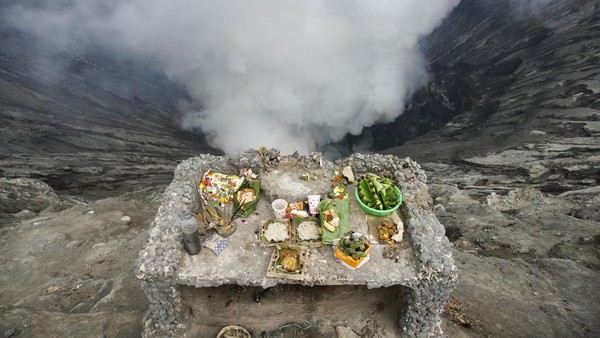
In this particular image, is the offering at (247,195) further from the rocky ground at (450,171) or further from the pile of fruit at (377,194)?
the pile of fruit at (377,194)

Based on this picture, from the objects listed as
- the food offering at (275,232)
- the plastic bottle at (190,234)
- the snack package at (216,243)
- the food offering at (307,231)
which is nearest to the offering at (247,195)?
the food offering at (275,232)

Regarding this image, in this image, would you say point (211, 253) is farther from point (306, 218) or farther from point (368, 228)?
point (368, 228)

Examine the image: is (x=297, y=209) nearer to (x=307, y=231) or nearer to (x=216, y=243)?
(x=307, y=231)

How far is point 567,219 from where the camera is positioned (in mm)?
11797

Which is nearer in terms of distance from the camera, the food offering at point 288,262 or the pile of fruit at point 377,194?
the food offering at point 288,262

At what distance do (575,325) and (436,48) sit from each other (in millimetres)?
30612

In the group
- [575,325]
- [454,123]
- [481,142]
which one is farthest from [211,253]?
[454,123]

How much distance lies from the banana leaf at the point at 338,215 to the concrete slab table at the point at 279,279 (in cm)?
19

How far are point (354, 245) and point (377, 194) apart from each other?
5.30ft

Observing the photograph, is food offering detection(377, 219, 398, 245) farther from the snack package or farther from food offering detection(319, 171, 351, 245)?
the snack package

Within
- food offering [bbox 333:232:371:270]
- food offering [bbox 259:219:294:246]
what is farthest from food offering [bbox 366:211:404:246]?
food offering [bbox 259:219:294:246]

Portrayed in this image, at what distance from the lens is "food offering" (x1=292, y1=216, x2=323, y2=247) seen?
6.68 m

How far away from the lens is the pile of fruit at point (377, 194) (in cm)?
721

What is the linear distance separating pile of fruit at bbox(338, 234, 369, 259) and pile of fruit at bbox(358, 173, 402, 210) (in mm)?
1093
